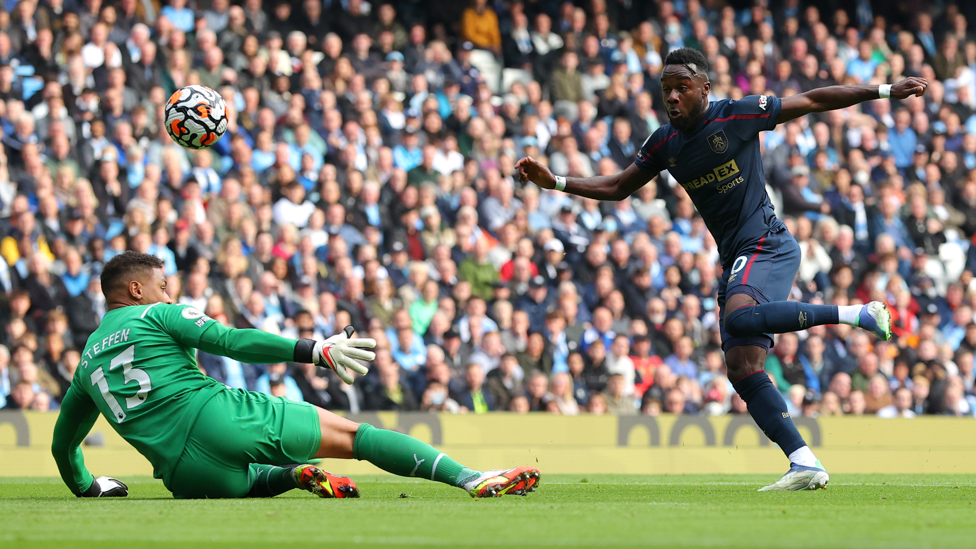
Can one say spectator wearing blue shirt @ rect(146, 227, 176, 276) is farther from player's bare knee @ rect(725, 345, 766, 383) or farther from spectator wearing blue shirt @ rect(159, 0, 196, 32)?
player's bare knee @ rect(725, 345, 766, 383)

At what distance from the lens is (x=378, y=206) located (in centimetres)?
1348

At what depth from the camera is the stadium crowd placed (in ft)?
38.9

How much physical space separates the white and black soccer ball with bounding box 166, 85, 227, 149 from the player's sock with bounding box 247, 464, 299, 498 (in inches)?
130

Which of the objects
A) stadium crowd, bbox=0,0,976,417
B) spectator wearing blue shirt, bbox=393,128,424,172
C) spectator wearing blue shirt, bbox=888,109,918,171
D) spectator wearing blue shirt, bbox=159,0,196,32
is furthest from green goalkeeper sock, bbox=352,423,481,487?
spectator wearing blue shirt, bbox=888,109,918,171

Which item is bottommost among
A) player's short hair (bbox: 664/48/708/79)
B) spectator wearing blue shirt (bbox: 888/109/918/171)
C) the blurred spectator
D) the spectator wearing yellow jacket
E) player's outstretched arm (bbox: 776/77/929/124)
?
the blurred spectator

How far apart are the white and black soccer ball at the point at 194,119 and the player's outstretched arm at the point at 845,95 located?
4139mm

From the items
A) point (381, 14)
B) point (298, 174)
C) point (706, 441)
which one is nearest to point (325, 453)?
point (706, 441)

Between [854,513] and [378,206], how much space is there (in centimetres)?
916

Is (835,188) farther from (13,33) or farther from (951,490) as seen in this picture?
(13,33)

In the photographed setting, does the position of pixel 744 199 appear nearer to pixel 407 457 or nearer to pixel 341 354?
pixel 407 457

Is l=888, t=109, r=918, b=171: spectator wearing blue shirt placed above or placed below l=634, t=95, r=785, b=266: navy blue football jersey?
above

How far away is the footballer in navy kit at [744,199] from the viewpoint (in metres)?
6.55

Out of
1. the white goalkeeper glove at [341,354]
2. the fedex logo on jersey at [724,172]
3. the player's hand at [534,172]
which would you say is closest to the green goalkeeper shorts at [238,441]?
the white goalkeeper glove at [341,354]

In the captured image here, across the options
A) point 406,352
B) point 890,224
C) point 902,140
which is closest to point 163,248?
point 406,352
